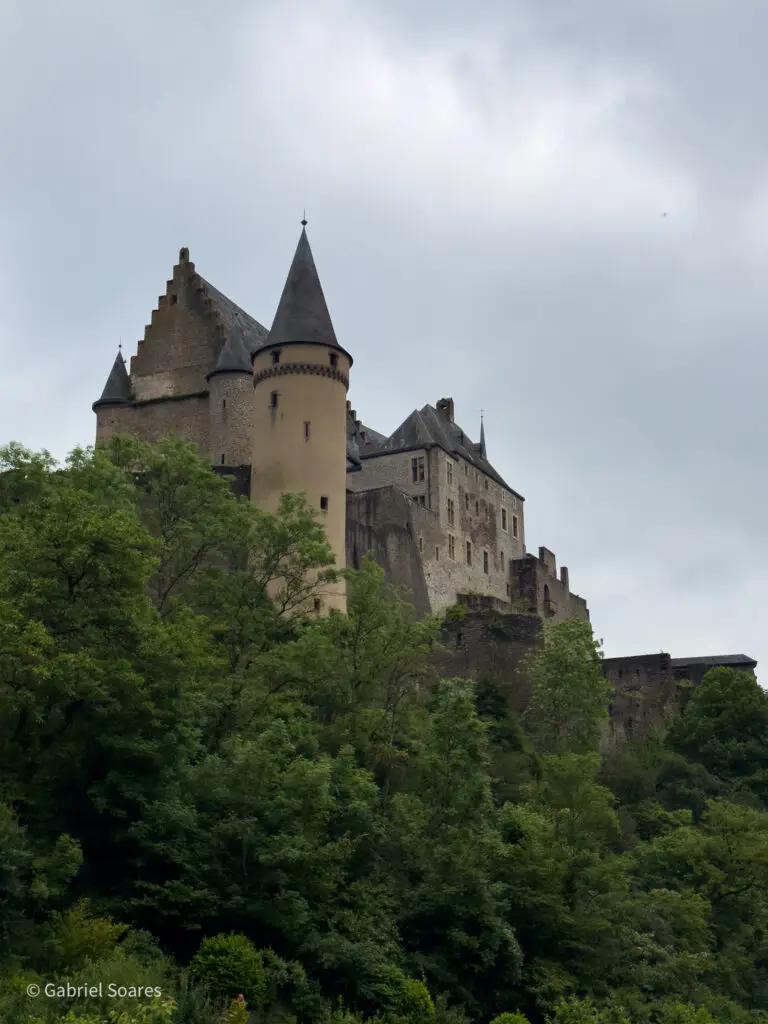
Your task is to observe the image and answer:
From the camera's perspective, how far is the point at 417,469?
7956 centimetres

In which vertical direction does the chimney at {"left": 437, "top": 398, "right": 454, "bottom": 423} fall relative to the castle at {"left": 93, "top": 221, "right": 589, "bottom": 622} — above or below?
above

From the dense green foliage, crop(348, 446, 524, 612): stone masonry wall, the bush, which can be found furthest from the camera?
crop(348, 446, 524, 612): stone masonry wall

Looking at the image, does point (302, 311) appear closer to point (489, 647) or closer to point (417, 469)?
point (489, 647)

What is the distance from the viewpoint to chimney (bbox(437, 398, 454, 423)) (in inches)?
3536

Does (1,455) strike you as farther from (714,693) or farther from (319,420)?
(714,693)

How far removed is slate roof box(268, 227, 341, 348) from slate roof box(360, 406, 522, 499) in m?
20.1

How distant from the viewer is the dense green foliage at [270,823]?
29875 mm

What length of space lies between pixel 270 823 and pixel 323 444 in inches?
1011

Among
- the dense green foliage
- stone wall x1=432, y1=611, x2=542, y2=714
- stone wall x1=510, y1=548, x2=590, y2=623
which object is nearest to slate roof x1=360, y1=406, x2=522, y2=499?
stone wall x1=510, y1=548, x2=590, y2=623

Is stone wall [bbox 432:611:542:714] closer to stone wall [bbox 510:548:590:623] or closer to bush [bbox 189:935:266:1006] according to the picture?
stone wall [bbox 510:548:590:623]

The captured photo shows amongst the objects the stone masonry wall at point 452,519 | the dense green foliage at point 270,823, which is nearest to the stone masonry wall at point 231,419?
the stone masonry wall at point 452,519

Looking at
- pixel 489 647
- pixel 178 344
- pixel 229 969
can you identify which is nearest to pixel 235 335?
pixel 178 344

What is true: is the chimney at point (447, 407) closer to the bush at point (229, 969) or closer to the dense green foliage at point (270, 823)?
the dense green foliage at point (270, 823)

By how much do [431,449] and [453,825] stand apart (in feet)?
142
